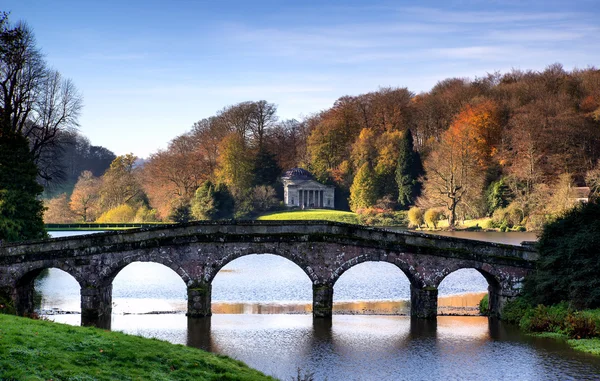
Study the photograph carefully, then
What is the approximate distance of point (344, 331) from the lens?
117ft

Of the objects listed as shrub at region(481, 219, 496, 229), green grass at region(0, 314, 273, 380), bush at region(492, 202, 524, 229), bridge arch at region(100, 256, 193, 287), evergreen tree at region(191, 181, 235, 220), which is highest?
evergreen tree at region(191, 181, 235, 220)

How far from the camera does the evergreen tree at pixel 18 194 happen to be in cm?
4717

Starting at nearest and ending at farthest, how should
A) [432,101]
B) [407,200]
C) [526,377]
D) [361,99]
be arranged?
Answer: [526,377]
[407,200]
[432,101]
[361,99]

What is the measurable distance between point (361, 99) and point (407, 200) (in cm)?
2219

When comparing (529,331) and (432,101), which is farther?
(432,101)

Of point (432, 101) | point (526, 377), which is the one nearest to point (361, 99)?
point (432, 101)

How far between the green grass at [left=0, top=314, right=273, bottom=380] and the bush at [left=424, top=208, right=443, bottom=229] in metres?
70.5

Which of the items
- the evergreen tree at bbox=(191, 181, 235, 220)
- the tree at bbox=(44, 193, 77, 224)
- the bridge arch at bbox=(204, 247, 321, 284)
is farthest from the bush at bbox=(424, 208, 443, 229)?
the bridge arch at bbox=(204, 247, 321, 284)

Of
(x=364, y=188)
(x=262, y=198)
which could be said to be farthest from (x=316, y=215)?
(x=262, y=198)

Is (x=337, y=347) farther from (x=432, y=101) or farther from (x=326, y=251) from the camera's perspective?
(x=432, y=101)

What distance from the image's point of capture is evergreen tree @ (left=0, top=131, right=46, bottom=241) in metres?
47.2

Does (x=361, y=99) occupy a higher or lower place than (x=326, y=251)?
higher

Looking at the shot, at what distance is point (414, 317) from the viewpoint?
127 feet

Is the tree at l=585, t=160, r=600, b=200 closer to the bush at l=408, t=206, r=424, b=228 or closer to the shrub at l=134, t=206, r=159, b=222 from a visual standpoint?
the bush at l=408, t=206, r=424, b=228
